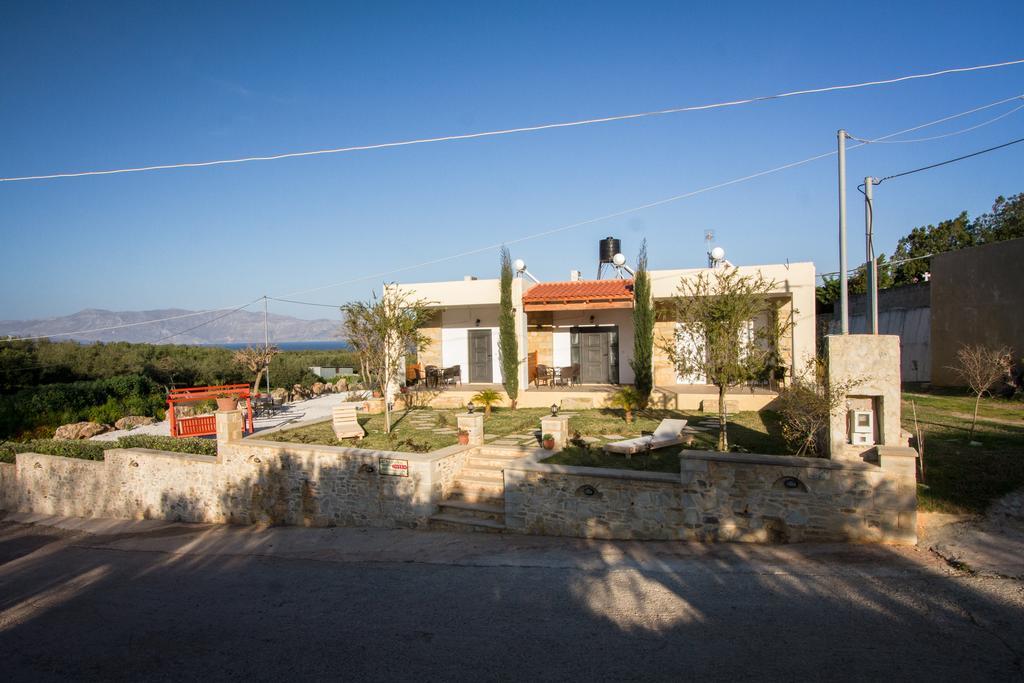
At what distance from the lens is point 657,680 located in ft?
16.4

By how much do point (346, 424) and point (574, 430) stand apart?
4.77m

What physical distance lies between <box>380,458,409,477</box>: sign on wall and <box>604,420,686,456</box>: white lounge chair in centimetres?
337

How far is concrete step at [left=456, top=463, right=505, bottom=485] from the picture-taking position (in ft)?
33.6

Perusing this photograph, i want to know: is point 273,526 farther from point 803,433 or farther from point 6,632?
point 803,433

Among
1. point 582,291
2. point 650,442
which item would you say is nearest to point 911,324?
point 582,291

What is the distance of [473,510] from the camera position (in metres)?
9.66

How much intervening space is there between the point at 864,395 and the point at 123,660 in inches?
369

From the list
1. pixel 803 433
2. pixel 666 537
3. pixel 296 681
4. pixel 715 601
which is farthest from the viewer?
pixel 803 433

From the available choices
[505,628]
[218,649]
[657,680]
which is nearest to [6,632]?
[218,649]

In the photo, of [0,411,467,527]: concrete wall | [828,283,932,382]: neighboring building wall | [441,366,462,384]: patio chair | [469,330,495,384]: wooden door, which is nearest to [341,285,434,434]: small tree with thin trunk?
[0,411,467,527]: concrete wall

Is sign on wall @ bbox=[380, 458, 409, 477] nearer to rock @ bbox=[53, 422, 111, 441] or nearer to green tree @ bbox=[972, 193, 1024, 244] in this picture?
rock @ bbox=[53, 422, 111, 441]

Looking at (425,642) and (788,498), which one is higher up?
(788,498)

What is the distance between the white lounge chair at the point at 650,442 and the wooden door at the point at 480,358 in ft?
31.8

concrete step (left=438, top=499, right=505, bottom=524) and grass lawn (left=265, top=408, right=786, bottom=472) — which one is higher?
grass lawn (left=265, top=408, right=786, bottom=472)
